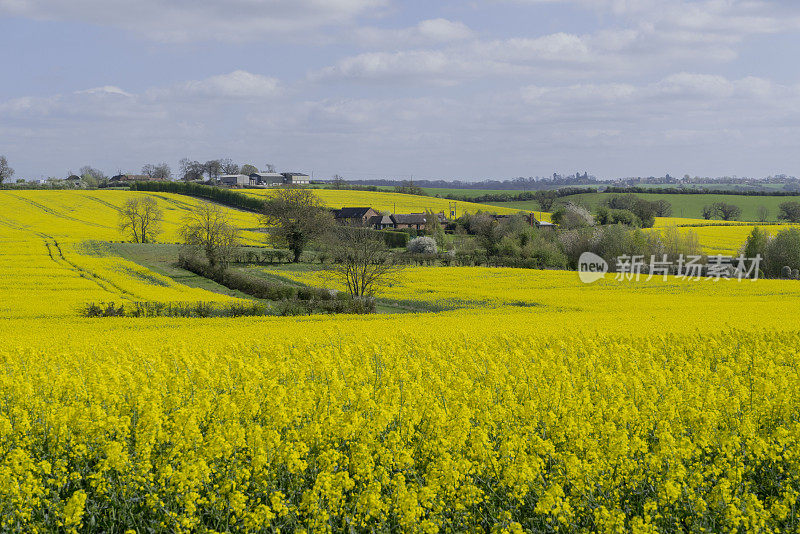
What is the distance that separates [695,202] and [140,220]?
91197mm

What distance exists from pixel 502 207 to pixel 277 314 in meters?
97.6

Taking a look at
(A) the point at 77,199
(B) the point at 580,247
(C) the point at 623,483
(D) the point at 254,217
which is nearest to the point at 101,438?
(C) the point at 623,483

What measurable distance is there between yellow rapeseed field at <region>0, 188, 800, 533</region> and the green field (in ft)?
321

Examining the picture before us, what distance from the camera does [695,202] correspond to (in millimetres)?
117562

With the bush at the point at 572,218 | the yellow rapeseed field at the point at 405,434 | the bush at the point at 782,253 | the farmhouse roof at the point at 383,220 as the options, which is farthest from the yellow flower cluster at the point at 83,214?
the yellow rapeseed field at the point at 405,434

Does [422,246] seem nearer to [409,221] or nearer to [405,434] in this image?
[409,221]

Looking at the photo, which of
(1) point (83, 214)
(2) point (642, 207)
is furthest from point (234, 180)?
(2) point (642, 207)

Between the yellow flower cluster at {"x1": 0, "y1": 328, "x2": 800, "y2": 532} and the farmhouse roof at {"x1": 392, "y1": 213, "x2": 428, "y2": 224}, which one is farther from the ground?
the farmhouse roof at {"x1": 392, "y1": 213, "x2": 428, "y2": 224}

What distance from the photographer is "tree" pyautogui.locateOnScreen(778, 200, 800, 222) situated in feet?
309

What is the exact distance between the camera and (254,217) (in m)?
93.7

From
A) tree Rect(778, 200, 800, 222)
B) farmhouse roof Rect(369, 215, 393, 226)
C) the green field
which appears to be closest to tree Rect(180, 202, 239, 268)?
farmhouse roof Rect(369, 215, 393, 226)

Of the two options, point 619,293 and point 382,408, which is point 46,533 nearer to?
point 382,408

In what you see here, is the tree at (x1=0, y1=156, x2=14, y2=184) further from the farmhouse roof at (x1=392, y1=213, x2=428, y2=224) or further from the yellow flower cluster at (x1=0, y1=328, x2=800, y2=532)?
the yellow flower cluster at (x1=0, y1=328, x2=800, y2=532)

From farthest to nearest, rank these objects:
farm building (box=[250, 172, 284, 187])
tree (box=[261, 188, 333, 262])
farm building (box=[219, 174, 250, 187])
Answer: farm building (box=[250, 172, 284, 187]), farm building (box=[219, 174, 250, 187]), tree (box=[261, 188, 333, 262])
